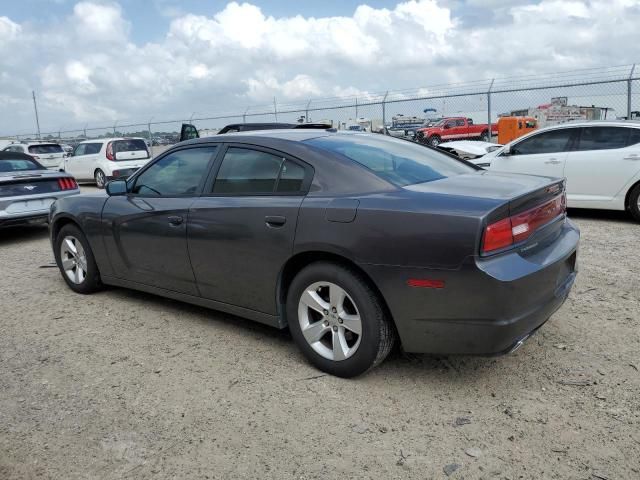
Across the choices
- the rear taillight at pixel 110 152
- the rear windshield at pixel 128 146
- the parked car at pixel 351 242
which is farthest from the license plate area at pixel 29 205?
the rear windshield at pixel 128 146

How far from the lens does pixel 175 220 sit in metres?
4.00

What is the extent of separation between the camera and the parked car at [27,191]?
7746 mm

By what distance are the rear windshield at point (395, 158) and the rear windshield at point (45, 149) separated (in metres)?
18.2

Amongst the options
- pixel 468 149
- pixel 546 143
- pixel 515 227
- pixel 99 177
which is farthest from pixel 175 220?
pixel 99 177

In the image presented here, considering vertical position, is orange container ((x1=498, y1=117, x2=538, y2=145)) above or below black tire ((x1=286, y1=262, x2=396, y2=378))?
above

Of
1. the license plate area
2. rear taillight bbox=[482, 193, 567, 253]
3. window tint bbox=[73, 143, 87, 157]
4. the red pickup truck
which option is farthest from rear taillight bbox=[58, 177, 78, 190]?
the red pickup truck

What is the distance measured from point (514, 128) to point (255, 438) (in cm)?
2219

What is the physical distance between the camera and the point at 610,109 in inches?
569

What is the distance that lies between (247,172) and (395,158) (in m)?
1.02

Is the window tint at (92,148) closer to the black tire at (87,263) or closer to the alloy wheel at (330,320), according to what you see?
the black tire at (87,263)

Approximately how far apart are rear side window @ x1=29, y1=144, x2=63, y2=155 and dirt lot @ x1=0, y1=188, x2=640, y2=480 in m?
16.8

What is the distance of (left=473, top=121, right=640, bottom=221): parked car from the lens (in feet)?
24.4

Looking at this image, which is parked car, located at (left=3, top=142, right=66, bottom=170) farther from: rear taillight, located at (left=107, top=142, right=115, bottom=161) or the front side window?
the front side window

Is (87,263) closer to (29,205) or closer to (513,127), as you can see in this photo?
(29,205)
